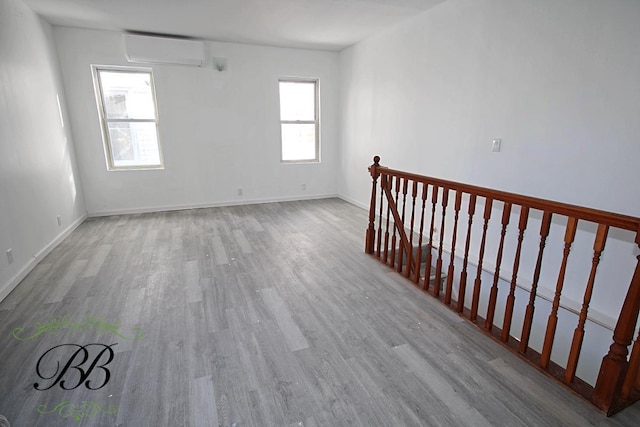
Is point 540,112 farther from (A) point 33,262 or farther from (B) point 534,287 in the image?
(A) point 33,262

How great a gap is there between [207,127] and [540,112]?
4474mm

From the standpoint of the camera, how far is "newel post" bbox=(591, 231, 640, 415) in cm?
138

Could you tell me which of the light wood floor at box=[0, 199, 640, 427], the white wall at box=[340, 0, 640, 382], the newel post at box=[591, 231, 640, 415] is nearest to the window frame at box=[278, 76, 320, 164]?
the white wall at box=[340, 0, 640, 382]

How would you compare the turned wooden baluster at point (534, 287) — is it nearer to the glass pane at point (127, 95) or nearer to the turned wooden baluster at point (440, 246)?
the turned wooden baluster at point (440, 246)

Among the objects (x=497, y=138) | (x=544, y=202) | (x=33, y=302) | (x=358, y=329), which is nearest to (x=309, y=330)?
(x=358, y=329)

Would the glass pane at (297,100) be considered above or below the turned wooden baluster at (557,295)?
above

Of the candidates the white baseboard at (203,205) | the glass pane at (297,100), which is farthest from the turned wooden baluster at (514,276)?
the glass pane at (297,100)

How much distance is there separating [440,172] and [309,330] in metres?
2.48

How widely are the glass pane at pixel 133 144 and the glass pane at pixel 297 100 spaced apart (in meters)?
2.12

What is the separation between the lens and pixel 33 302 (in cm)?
252

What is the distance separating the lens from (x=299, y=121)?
A: 19.3 ft

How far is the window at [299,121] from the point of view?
578cm

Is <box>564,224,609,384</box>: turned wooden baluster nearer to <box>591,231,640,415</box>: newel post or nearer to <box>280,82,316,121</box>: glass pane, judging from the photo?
<box>591,231,640,415</box>: newel post

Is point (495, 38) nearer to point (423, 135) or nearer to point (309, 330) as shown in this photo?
point (423, 135)
